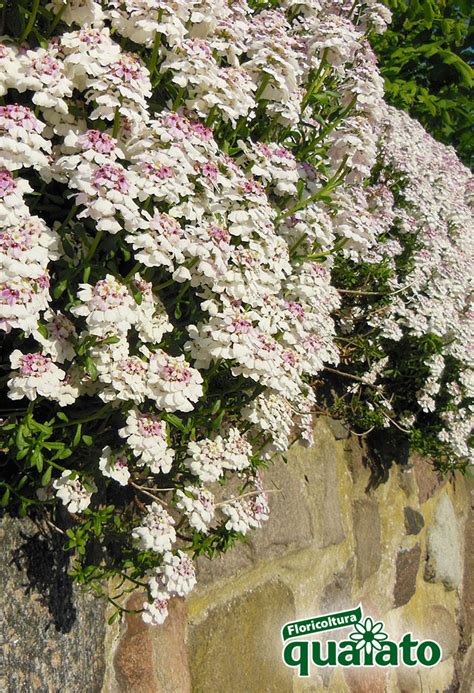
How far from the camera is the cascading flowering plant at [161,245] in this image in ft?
4.50

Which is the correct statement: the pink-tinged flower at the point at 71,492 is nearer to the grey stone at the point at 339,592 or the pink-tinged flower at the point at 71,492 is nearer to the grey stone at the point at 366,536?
the grey stone at the point at 339,592

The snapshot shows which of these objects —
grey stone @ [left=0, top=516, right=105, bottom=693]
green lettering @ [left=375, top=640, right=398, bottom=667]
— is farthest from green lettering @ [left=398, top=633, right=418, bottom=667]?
grey stone @ [left=0, top=516, right=105, bottom=693]

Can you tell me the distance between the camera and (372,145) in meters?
2.02

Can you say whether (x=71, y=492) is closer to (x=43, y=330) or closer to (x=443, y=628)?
(x=43, y=330)

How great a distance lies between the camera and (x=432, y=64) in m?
5.27

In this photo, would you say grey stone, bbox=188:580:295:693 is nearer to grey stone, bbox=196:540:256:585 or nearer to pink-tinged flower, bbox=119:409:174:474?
grey stone, bbox=196:540:256:585

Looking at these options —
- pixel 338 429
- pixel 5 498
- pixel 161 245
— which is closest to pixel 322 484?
pixel 338 429

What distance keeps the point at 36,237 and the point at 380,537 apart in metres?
2.77

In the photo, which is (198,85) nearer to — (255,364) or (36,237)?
(36,237)

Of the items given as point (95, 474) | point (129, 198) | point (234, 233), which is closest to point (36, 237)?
point (129, 198)

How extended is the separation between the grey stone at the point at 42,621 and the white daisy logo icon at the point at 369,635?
5.67ft

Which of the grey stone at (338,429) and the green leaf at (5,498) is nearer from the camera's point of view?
the green leaf at (5,498)

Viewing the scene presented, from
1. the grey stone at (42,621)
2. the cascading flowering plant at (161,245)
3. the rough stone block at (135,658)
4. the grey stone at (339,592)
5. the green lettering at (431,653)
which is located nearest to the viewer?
the cascading flowering plant at (161,245)

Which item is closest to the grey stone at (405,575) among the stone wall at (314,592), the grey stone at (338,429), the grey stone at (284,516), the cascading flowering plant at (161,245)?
the stone wall at (314,592)
